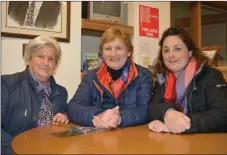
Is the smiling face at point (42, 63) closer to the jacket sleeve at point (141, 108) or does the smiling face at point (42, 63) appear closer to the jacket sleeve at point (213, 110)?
the jacket sleeve at point (141, 108)

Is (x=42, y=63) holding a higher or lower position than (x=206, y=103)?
higher

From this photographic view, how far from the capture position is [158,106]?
1.40 metres

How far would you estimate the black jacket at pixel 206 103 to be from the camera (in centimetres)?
126

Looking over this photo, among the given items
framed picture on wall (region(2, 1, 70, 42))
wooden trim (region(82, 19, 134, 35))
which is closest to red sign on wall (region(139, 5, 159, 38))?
wooden trim (region(82, 19, 134, 35))

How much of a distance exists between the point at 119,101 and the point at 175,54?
42 cm

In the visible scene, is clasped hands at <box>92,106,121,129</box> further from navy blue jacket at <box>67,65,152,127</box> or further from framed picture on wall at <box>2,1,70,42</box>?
framed picture on wall at <box>2,1,70,42</box>

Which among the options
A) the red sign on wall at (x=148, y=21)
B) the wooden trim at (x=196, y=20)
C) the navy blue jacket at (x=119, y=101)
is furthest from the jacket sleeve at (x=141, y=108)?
the wooden trim at (x=196, y=20)

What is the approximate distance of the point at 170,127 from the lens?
4.07 ft

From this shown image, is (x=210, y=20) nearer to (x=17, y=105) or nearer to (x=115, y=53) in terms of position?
(x=115, y=53)

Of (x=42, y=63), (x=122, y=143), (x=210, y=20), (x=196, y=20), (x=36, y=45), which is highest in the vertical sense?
(x=210, y=20)

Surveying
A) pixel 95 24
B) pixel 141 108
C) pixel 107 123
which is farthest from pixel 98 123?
pixel 95 24

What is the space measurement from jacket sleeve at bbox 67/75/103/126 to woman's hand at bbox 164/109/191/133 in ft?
1.27

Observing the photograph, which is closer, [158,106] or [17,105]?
[158,106]

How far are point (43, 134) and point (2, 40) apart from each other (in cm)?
92
